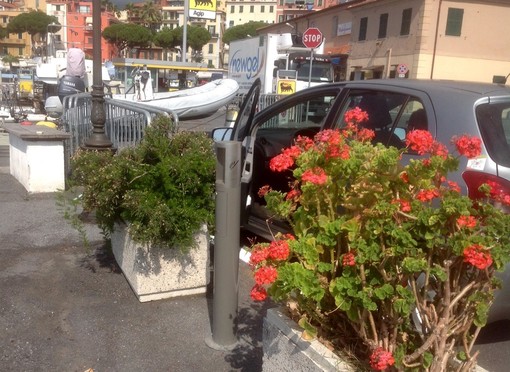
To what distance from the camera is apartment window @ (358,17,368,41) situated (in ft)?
143

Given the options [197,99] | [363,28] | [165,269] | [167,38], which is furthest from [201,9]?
[167,38]

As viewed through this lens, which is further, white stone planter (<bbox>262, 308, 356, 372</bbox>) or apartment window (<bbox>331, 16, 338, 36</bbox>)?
apartment window (<bbox>331, 16, 338, 36</bbox>)

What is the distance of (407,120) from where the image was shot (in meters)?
3.83

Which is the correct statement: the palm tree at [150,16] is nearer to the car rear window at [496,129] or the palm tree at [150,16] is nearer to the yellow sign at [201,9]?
the yellow sign at [201,9]

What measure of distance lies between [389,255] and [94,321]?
2482 millimetres

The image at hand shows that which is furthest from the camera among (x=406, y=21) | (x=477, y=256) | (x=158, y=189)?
(x=406, y=21)

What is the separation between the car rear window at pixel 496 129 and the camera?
127 inches

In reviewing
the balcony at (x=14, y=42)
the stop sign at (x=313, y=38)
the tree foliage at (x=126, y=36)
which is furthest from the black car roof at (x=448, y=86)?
the balcony at (x=14, y=42)

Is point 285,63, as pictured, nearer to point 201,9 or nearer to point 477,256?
point 201,9

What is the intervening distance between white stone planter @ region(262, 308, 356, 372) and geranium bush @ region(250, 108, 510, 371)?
3.4 inches

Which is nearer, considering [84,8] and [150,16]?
[150,16]

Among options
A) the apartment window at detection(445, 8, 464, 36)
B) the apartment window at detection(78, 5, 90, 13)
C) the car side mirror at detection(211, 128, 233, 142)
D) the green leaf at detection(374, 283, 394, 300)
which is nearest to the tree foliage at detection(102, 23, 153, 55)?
the apartment window at detection(78, 5, 90, 13)

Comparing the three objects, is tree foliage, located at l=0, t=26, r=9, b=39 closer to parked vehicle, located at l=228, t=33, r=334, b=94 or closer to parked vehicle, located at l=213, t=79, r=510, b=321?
parked vehicle, located at l=228, t=33, r=334, b=94

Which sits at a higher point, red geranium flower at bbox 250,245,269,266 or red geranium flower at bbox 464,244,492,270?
red geranium flower at bbox 464,244,492,270
